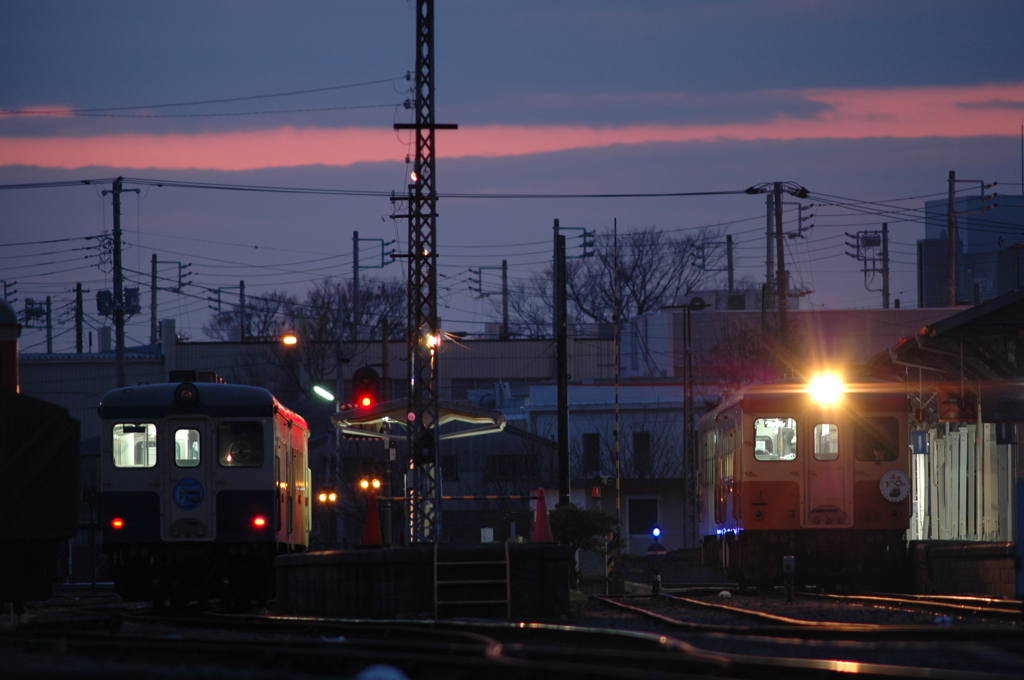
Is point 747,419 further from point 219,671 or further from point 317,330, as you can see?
point 317,330

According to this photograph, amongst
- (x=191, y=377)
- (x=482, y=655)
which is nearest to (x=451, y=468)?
(x=191, y=377)

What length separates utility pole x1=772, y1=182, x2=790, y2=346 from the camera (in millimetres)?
36906

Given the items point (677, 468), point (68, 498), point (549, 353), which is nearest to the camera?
point (68, 498)

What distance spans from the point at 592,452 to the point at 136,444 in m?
35.5

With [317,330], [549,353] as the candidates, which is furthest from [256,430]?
[317,330]

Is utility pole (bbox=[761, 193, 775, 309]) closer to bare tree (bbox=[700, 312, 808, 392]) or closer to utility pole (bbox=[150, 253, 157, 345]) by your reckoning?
bare tree (bbox=[700, 312, 808, 392])

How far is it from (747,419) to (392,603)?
23.9 ft

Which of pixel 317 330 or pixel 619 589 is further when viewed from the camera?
pixel 317 330

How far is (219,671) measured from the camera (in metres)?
8.12

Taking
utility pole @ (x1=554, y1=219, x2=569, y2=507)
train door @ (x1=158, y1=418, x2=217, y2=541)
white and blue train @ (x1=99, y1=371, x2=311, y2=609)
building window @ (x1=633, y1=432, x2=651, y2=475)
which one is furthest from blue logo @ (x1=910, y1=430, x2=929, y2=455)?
building window @ (x1=633, y1=432, x2=651, y2=475)

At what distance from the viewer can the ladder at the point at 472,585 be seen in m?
13.9

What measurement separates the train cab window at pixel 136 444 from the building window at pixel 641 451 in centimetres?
3601

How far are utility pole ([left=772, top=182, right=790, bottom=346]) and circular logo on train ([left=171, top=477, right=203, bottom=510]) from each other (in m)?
21.5

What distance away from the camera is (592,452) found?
52.1 metres
